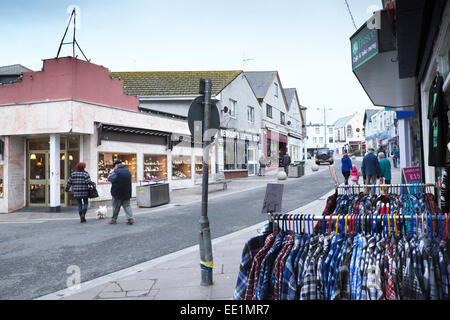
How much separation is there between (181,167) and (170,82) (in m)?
7.77

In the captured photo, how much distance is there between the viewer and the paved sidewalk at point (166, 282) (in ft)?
13.6

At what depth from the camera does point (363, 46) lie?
18.7 feet

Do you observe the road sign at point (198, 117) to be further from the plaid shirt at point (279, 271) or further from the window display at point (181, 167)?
the window display at point (181, 167)

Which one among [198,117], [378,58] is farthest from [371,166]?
[198,117]

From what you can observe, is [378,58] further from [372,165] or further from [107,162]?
[107,162]

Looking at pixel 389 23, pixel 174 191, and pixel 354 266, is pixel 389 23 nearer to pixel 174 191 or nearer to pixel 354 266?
pixel 354 266

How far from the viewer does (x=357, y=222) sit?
256 cm

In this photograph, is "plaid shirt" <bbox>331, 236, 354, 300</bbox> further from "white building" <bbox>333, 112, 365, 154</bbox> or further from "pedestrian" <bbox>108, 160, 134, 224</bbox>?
"white building" <bbox>333, 112, 365, 154</bbox>

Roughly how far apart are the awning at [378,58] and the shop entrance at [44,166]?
1140 cm

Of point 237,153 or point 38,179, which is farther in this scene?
point 237,153

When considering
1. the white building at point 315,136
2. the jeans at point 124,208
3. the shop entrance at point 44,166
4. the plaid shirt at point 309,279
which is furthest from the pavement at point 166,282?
the white building at point 315,136
